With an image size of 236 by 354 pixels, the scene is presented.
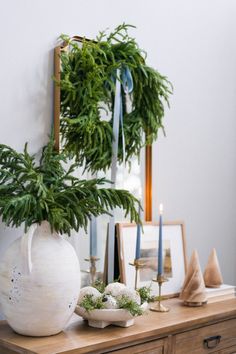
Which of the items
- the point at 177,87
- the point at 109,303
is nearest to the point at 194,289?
the point at 109,303

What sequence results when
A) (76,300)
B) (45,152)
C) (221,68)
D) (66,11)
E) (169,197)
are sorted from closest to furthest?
(76,300) → (45,152) → (66,11) → (169,197) → (221,68)

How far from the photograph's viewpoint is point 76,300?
1789 mm

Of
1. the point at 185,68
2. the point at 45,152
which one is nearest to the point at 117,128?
the point at 45,152

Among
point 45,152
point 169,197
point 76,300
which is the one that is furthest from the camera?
point 169,197

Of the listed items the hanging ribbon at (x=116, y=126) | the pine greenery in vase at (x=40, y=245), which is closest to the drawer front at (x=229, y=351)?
the hanging ribbon at (x=116, y=126)

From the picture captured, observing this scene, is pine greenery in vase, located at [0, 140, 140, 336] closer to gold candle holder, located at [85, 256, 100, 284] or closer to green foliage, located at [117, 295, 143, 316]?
green foliage, located at [117, 295, 143, 316]

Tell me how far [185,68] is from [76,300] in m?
1.27

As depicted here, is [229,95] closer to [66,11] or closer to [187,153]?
[187,153]

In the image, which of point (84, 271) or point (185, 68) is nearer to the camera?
point (84, 271)

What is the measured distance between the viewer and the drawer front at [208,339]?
6.61 ft

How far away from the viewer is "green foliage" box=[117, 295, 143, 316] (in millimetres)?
1816

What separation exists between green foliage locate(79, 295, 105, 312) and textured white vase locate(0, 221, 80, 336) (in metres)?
0.08

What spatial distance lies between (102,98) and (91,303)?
2.43 ft

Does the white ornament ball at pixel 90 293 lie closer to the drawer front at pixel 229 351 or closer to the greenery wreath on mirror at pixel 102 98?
the greenery wreath on mirror at pixel 102 98
